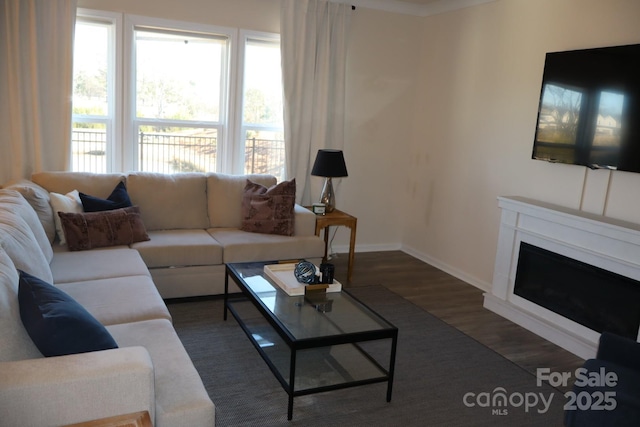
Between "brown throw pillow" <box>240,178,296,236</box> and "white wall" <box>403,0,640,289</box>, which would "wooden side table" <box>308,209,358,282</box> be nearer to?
"brown throw pillow" <box>240,178,296,236</box>

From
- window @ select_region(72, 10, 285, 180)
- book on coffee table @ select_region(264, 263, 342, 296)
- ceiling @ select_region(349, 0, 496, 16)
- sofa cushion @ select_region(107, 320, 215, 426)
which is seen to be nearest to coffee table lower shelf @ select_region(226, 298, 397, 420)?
book on coffee table @ select_region(264, 263, 342, 296)

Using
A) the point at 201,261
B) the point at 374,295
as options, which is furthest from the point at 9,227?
the point at 374,295

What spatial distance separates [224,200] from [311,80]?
1.52 metres

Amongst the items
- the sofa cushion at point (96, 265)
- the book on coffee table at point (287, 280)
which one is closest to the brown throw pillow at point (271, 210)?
the book on coffee table at point (287, 280)

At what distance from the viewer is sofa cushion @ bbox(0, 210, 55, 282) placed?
7.55 ft

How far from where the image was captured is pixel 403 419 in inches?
103

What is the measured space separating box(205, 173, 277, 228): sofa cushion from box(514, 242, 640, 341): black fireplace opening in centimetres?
238

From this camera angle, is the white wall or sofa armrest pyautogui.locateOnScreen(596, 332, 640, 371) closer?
sofa armrest pyautogui.locateOnScreen(596, 332, 640, 371)

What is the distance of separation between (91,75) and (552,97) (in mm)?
3792

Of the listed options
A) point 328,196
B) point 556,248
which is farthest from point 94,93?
point 556,248

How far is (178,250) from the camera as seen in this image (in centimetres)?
381

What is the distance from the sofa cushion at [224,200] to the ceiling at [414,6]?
2.26 m

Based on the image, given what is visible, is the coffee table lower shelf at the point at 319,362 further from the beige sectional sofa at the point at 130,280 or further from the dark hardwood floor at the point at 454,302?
the dark hardwood floor at the point at 454,302

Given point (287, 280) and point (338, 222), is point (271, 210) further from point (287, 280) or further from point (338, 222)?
point (287, 280)
